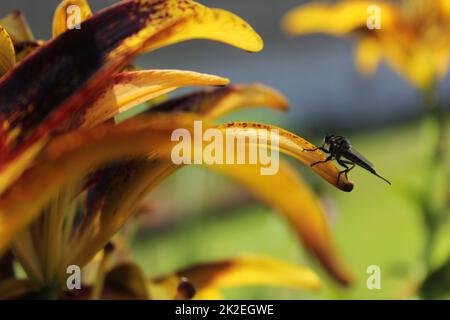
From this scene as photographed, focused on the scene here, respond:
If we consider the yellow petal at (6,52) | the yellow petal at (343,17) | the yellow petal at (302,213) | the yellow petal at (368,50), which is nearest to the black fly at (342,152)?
the yellow petal at (302,213)

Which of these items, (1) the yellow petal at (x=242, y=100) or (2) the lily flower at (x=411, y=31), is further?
(2) the lily flower at (x=411, y=31)

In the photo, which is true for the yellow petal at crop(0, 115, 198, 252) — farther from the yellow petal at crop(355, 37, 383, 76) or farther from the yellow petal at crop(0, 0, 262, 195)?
the yellow petal at crop(355, 37, 383, 76)

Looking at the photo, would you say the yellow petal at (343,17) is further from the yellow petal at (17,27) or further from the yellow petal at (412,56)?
the yellow petal at (17,27)

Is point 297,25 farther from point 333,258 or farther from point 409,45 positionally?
point 333,258

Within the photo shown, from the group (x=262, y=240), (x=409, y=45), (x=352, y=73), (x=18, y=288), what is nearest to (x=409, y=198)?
(x=262, y=240)

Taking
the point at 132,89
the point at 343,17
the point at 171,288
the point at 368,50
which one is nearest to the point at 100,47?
the point at 132,89

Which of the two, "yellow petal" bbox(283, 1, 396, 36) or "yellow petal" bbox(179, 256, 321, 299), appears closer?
"yellow petal" bbox(179, 256, 321, 299)

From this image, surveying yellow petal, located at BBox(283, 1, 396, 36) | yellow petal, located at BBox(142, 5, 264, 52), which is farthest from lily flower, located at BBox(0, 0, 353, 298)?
yellow petal, located at BBox(283, 1, 396, 36)
